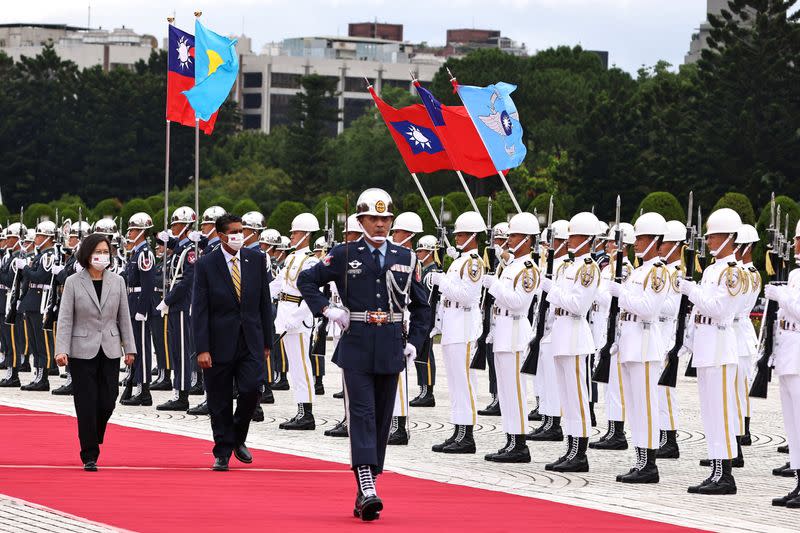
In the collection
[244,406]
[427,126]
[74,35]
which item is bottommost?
[244,406]

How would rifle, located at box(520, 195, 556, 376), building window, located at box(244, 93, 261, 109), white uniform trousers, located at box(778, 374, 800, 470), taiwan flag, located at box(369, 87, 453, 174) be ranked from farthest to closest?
building window, located at box(244, 93, 261, 109) → taiwan flag, located at box(369, 87, 453, 174) → rifle, located at box(520, 195, 556, 376) → white uniform trousers, located at box(778, 374, 800, 470)

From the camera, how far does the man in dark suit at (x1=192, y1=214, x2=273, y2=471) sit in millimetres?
13695

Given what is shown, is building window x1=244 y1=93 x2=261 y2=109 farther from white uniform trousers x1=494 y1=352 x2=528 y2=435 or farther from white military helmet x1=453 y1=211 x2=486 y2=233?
white uniform trousers x1=494 y1=352 x2=528 y2=435

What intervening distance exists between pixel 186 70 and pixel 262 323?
8.05m

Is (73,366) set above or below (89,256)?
below

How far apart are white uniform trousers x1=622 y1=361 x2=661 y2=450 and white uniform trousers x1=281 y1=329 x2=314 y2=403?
13.1 ft

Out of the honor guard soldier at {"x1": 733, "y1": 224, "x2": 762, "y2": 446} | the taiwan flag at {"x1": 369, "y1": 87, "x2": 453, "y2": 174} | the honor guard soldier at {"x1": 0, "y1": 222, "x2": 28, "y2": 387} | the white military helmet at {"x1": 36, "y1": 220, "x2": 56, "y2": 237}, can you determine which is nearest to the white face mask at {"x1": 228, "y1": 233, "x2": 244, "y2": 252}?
the honor guard soldier at {"x1": 733, "y1": 224, "x2": 762, "y2": 446}

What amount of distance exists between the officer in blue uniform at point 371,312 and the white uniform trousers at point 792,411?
2848 mm

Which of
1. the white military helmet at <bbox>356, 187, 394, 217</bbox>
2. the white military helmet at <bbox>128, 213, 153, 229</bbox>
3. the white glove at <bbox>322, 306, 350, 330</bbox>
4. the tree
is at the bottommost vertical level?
the white glove at <bbox>322, 306, 350, 330</bbox>

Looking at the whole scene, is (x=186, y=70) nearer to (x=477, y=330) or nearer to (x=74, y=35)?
(x=477, y=330)

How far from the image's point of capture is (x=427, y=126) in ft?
70.0

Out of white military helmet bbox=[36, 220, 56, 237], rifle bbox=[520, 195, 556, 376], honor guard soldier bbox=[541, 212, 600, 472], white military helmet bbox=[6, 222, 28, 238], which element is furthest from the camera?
white military helmet bbox=[6, 222, 28, 238]

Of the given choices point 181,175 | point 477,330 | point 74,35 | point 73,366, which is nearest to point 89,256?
point 73,366

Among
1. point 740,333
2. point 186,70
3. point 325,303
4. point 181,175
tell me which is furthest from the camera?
point 181,175
